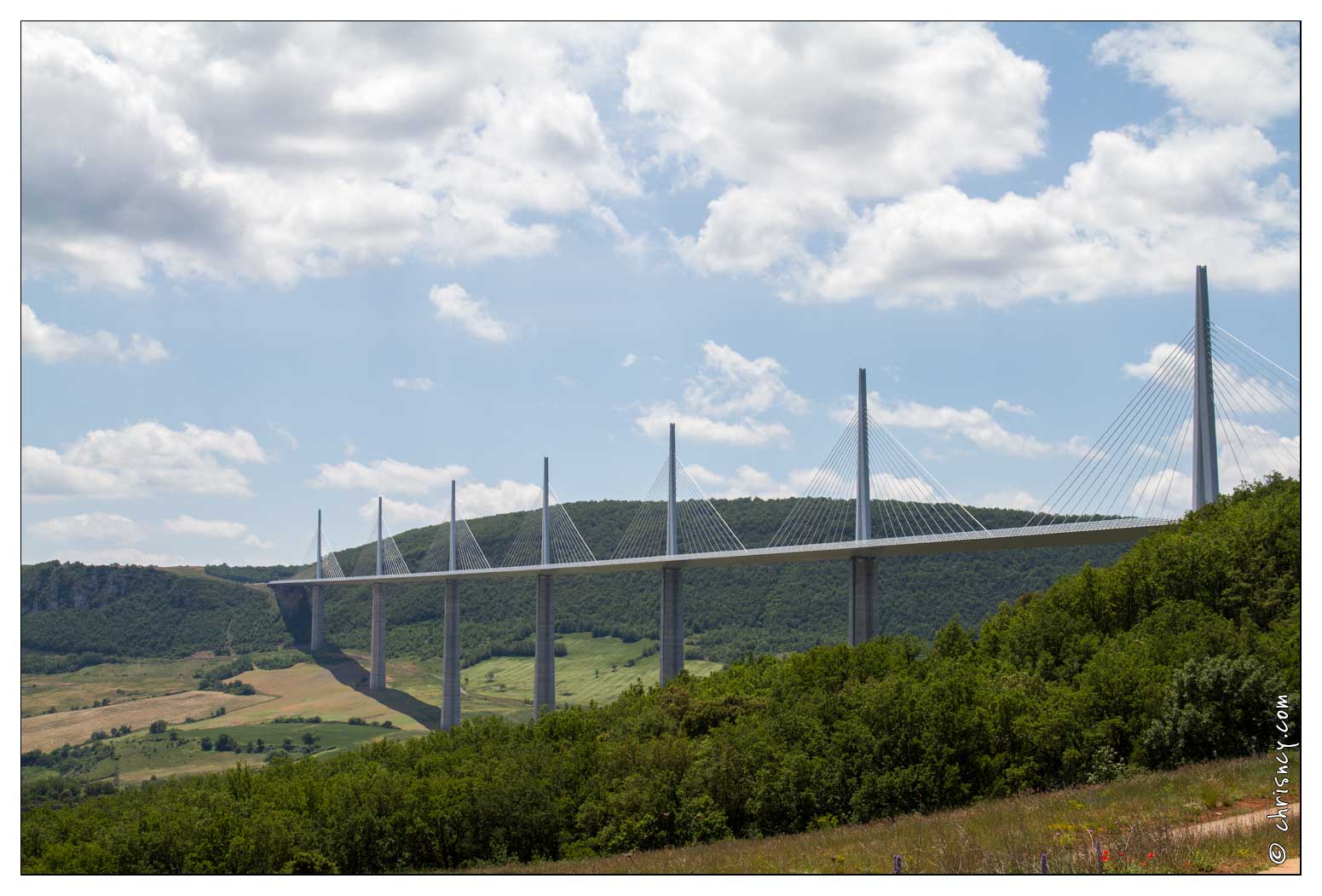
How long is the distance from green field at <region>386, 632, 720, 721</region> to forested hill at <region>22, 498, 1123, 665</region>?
3177 millimetres

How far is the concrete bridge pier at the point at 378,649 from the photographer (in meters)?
111

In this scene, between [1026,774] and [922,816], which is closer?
[922,816]

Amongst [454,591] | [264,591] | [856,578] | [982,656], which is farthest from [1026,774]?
[264,591]

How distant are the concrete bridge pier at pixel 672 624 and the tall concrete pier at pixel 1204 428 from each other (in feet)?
121

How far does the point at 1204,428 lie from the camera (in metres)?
35.2

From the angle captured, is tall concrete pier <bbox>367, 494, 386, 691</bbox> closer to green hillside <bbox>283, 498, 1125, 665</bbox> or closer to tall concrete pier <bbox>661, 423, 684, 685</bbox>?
green hillside <bbox>283, 498, 1125, 665</bbox>

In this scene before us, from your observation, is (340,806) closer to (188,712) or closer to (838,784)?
(838,784)

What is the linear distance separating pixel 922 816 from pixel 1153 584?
51.4ft

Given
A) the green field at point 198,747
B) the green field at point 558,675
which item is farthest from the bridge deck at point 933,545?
the green field at point 198,747

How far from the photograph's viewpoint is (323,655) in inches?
5113

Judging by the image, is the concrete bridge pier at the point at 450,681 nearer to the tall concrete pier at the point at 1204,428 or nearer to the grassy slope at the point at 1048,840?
the tall concrete pier at the point at 1204,428

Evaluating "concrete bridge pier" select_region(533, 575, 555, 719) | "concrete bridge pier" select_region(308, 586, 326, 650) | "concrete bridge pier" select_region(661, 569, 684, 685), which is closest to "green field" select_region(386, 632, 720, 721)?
"concrete bridge pier" select_region(533, 575, 555, 719)

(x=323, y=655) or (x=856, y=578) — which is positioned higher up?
(x=856, y=578)

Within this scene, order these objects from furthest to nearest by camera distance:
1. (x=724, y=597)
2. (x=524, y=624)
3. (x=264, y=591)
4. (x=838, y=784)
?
1. (x=264, y=591)
2. (x=524, y=624)
3. (x=724, y=597)
4. (x=838, y=784)
